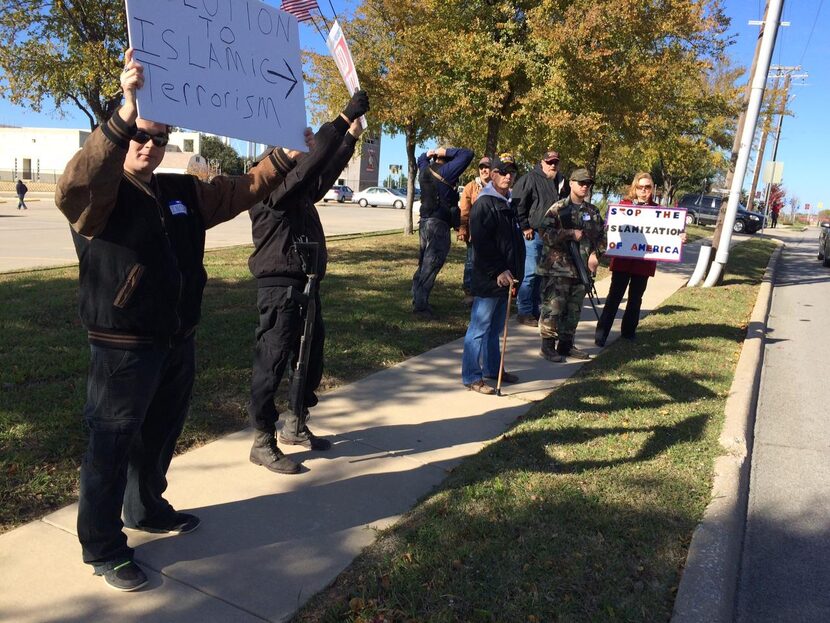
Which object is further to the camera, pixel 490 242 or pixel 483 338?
pixel 483 338

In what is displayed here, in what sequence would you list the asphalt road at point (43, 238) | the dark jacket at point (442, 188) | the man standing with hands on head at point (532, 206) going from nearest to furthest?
the man standing with hands on head at point (532, 206)
the dark jacket at point (442, 188)
the asphalt road at point (43, 238)

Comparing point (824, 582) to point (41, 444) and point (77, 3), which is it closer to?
point (41, 444)

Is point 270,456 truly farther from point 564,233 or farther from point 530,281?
point 530,281

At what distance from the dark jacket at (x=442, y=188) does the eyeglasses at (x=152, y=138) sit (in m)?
5.42

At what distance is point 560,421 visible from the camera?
4652 millimetres

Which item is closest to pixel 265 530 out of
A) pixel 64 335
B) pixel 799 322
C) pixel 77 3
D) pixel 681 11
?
pixel 64 335

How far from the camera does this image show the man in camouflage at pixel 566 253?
6242mm

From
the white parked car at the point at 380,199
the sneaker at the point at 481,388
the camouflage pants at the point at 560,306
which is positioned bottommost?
the sneaker at the point at 481,388

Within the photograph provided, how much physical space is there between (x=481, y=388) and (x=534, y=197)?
307cm

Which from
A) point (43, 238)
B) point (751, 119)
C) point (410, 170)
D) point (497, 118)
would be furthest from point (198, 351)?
point (410, 170)

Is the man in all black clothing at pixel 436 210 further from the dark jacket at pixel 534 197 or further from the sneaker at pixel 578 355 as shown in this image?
the sneaker at pixel 578 355

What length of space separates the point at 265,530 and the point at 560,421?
7.67ft

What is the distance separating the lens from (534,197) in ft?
24.9

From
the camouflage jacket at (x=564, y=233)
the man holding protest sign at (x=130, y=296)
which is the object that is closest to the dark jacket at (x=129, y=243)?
the man holding protest sign at (x=130, y=296)
